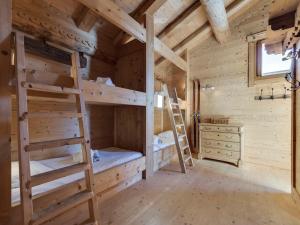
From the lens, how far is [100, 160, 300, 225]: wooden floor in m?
1.81

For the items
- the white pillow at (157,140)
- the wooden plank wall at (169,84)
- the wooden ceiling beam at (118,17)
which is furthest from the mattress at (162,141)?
the wooden ceiling beam at (118,17)

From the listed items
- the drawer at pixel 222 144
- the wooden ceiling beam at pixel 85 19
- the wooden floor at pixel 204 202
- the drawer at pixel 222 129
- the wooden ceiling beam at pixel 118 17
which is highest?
the wooden ceiling beam at pixel 85 19

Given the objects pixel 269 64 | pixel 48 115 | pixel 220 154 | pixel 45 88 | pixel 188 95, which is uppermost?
pixel 269 64

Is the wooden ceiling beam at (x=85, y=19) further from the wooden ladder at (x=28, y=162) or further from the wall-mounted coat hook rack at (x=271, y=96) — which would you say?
the wall-mounted coat hook rack at (x=271, y=96)

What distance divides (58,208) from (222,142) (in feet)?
11.3

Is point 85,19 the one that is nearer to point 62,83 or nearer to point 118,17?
point 118,17

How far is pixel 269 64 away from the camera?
376cm

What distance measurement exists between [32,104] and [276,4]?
3.19m

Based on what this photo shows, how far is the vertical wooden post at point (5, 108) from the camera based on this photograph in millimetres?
1281

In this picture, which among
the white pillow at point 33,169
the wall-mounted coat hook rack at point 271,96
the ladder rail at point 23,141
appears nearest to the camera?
the ladder rail at point 23,141

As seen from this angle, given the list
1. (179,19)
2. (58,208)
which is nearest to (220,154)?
(179,19)

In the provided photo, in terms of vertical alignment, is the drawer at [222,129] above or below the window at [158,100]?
below

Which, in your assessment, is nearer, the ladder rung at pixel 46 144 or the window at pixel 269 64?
the ladder rung at pixel 46 144

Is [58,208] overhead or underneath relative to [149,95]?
underneath
